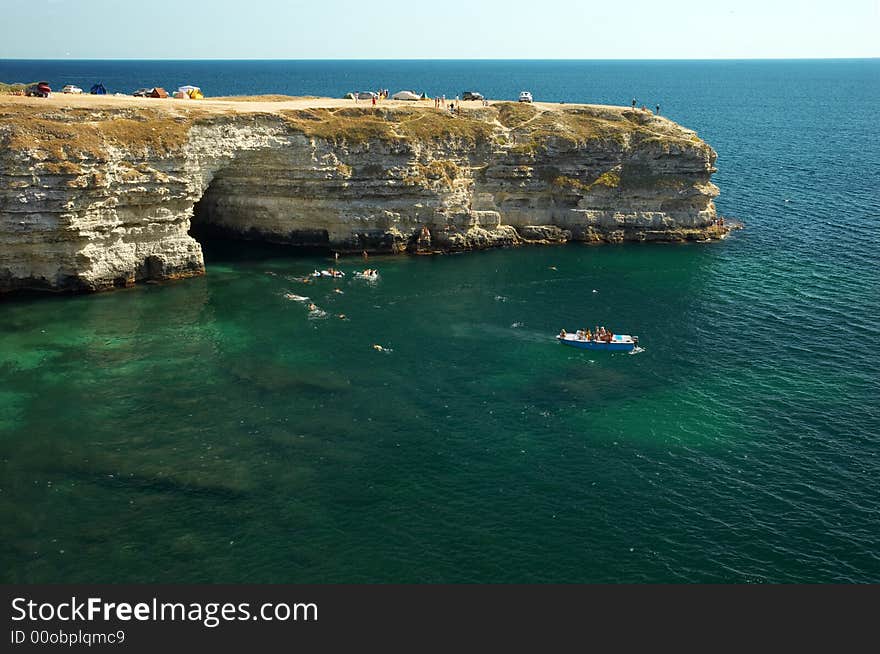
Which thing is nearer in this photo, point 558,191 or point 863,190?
point 558,191

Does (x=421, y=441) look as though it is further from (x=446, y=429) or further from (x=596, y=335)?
(x=596, y=335)

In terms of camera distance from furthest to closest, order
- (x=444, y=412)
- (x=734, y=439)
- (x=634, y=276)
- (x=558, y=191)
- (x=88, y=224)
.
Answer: (x=558, y=191) → (x=634, y=276) → (x=88, y=224) → (x=444, y=412) → (x=734, y=439)

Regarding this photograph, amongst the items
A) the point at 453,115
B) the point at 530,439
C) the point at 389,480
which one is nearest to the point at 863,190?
the point at 453,115

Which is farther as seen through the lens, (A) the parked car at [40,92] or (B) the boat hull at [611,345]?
(A) the parked car at [40,92]

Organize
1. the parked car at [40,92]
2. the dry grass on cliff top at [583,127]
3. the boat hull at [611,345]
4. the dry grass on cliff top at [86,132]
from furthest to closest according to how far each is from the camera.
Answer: the dry grass on cliff top at [583,127], the parked car at [40,92], the dry grass on cliff top at [86,132], the boat hull at [611,345]

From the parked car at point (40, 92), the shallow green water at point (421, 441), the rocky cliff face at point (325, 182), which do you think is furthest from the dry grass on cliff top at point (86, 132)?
the shallow green water at point (421, 441)

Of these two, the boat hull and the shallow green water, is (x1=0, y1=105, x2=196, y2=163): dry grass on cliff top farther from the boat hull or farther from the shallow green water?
the boat hull

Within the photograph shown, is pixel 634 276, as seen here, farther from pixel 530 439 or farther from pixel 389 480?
pixel 389 480

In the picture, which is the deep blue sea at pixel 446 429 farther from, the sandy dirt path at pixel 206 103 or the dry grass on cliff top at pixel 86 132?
the sandy dirt path at pixel 206 103
